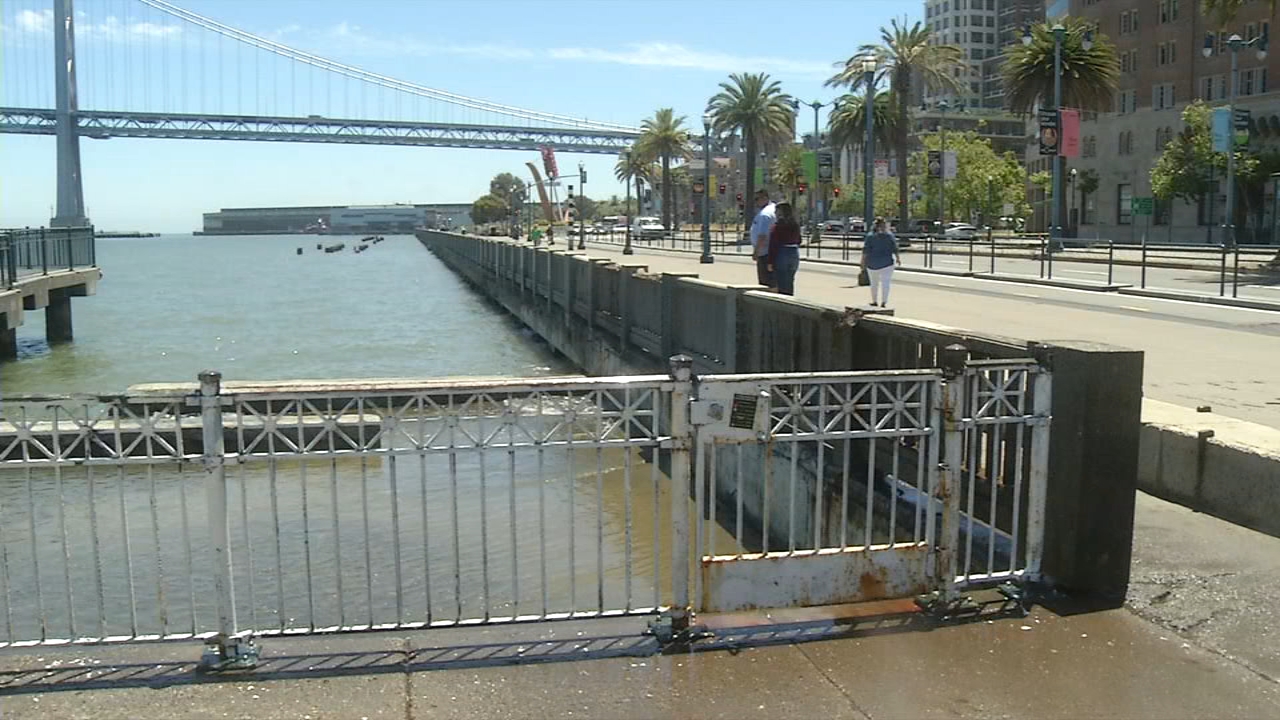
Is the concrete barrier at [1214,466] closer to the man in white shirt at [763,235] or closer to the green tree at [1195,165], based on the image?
the man in white shirt at [763,235]

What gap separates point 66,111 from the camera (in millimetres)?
101000

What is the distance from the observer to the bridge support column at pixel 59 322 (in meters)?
34.0

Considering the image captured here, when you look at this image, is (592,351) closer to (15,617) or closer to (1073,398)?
(15,617)

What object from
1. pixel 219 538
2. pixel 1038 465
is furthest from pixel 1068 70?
pixel 219 538

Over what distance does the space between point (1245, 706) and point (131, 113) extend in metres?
148

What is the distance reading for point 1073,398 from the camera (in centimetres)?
551

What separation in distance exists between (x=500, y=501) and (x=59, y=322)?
27.7 meters

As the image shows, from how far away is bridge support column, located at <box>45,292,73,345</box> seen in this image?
34.0 metres

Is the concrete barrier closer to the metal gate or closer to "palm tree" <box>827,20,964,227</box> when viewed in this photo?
the metal gate

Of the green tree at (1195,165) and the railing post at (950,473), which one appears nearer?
the railing post at (950,473)

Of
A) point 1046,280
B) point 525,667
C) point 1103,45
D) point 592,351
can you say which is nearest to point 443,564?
point 525,667

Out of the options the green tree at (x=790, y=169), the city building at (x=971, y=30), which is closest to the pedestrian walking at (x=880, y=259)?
the green tree at (x=790, y=169)

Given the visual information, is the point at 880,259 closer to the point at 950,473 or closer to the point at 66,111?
the point at 950,473

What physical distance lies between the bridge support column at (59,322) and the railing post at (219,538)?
32.4m
